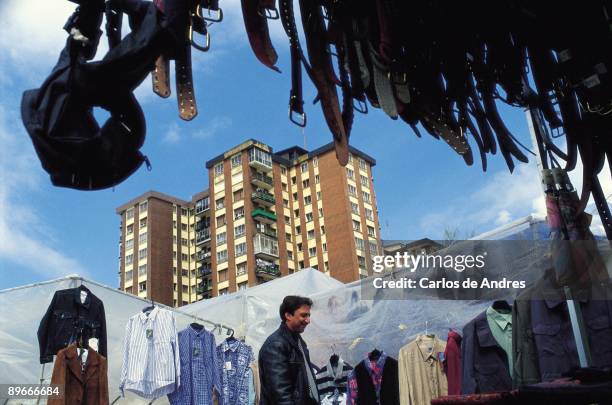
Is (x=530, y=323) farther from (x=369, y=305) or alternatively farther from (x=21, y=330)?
(x=21, y=330)

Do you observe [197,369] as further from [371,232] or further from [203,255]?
[203,255]

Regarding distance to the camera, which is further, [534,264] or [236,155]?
[236,155]

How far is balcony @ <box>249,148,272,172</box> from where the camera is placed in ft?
176

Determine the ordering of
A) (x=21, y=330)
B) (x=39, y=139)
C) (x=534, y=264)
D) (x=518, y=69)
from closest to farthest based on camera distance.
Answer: (x=39, y=139) → (x=518, y=69) → (x=534, y=264) → (x=21, y=330)

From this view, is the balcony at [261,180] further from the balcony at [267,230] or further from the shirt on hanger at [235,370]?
the shirt on hanger at [235,370]

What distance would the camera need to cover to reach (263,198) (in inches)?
2088

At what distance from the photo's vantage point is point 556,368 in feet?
14.5

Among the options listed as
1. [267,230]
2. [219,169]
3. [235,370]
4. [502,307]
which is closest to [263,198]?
[267,230]

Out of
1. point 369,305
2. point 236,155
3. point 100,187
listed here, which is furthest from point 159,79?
point 236,155

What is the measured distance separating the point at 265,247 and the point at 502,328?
4706cm

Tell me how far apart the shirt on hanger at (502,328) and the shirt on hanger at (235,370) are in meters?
3.46

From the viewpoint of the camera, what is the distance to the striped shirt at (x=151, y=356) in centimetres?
648

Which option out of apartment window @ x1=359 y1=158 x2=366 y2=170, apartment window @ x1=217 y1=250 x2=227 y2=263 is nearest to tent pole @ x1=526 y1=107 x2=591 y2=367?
apartment window @ x1=217 y1=250 x2=227 y2=263

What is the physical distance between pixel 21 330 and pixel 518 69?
19.6 ft
